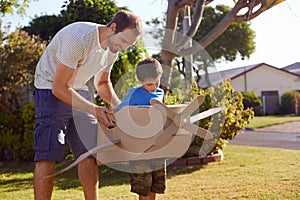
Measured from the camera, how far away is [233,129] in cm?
631

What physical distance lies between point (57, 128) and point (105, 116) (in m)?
0.36

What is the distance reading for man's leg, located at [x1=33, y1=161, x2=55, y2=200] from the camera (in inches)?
99.0

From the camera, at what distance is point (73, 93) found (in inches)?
94.0

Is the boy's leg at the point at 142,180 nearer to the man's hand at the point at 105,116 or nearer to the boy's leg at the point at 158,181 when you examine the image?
the boy's leg at the point at 158,181

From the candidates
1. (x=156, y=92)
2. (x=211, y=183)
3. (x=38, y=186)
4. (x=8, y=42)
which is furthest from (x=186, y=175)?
(x=8, y=42)

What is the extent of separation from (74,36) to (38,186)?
37.0 inches

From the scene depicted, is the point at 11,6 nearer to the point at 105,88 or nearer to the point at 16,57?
the point at 16,57

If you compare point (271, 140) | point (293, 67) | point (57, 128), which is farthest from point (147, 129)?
point (293, 67)

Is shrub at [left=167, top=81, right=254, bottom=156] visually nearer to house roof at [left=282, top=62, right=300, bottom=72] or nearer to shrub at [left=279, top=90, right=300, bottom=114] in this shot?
shrub at [left=279, top=90, right=300, bottom=114]

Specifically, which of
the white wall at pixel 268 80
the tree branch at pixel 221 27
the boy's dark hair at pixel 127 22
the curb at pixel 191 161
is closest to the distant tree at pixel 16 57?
the tree branch at pixel 221 27

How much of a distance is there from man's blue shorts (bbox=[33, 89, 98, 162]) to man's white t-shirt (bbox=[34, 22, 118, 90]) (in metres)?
0.12

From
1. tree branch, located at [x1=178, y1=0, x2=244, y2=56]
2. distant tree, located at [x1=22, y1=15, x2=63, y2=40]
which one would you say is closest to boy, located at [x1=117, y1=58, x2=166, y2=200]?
tree branch, located at [x1=178, y1=0, x2=244, y2=56]

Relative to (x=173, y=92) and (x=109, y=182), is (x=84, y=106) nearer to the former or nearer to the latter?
(x=109, y=182)

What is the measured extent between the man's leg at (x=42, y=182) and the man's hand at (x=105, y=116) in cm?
46
